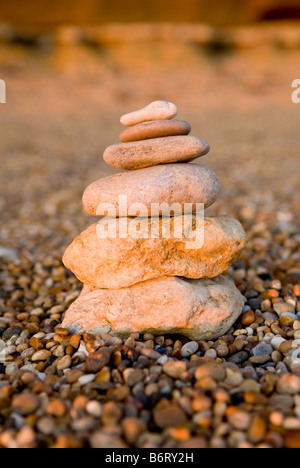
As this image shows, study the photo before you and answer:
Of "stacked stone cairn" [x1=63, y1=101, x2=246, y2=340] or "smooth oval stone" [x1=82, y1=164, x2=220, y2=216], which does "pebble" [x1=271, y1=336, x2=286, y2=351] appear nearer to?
"stacked stone cairn" [x1=63, y1=101, x2=246, y2=340]

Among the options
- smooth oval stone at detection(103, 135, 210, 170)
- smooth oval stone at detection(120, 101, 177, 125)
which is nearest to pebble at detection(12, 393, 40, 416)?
smooth oval stone at detection(103, 135, 210, 170)

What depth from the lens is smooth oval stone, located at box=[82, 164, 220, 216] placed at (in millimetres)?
2994

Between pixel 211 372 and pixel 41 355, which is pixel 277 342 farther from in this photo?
Result: pixel 41 355

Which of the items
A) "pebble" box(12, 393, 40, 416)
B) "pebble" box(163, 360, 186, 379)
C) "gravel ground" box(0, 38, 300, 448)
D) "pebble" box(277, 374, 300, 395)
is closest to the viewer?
"gravel ground" box(0, 38, 300, 448)

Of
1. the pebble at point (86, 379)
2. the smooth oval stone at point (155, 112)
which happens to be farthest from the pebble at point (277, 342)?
the smooth oval stone at point (155, 112)

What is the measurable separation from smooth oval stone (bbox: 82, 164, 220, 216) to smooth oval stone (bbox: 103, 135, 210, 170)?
→ 80mm

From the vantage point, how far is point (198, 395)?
2197mm

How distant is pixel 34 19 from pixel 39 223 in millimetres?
19350

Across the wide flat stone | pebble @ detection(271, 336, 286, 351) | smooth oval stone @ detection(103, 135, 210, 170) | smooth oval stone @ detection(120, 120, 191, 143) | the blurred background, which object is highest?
the blurred background

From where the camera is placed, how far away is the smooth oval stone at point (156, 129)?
315 centimetres

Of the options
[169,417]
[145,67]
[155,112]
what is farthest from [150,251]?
[145,67]

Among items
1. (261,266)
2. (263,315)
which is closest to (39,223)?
(261,266)

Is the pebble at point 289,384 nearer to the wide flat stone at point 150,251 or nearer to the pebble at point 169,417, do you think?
the pebble at point 169,417

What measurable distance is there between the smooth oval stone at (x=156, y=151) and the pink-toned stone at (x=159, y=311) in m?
1.00
